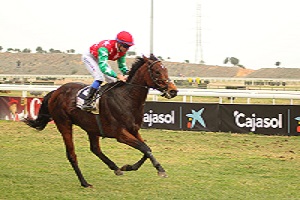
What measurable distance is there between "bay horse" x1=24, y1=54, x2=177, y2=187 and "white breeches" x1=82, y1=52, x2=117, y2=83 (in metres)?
0.23

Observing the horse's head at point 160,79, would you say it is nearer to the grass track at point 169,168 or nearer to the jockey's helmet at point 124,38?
the jockey's helmet at point 124,38

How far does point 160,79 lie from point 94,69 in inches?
53.0

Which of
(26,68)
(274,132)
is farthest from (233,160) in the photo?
(26,68)

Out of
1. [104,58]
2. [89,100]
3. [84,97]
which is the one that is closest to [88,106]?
[89,100]

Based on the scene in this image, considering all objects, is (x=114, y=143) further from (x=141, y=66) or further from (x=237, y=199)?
(x=237, y=199)

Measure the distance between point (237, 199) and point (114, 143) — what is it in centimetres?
723

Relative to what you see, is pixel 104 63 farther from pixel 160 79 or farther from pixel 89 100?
pixel 160 79

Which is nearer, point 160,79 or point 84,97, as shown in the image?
point 160,79

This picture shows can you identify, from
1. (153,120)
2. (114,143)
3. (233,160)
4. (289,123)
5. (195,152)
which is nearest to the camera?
(233,160)

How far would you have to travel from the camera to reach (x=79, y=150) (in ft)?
43.4

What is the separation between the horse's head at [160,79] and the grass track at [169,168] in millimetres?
1445

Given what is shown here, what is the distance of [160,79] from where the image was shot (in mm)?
8430

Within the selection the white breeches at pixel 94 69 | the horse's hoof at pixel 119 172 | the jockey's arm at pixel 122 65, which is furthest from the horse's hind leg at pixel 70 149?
the jockey's arm at pixel 122 65

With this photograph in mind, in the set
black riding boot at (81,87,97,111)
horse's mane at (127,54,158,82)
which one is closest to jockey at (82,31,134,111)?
black riding boot at (81,87,97,111)
